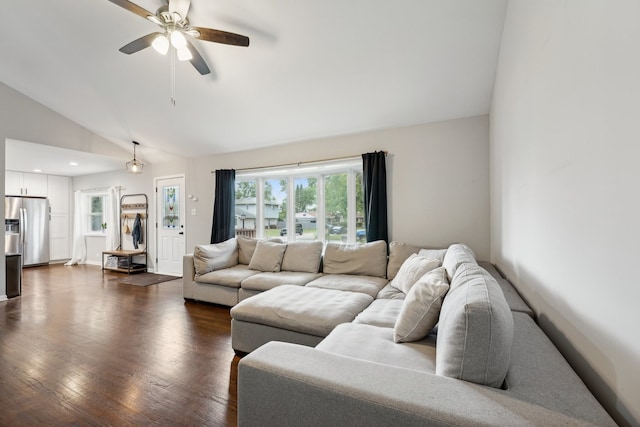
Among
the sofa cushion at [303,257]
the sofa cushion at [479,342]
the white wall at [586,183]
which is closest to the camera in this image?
the white wall at [586,183]

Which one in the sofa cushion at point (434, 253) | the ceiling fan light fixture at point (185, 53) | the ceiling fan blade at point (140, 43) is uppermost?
the ceiling fan blade at point (140, 43)

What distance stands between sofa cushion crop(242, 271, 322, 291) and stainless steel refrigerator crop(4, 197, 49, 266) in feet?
21.3

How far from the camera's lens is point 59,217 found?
A: 7309mm

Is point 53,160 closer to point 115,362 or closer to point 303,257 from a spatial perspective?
point 115,362

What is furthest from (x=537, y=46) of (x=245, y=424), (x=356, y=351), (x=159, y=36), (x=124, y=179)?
(x=124, y=179)

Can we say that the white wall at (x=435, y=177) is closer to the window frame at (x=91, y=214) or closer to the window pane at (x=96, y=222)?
the window frame at (x=91, y=214)

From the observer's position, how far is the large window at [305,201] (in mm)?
4195

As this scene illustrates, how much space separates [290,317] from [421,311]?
103cm

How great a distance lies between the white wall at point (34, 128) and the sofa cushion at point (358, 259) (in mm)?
4568

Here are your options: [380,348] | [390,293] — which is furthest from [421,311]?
[390,293]

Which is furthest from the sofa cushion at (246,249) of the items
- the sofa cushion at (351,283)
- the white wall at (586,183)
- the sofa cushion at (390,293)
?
the white wall at (586,183)

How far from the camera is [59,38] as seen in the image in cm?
315

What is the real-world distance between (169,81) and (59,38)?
3.70 ft

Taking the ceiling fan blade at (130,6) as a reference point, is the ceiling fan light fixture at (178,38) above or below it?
below
